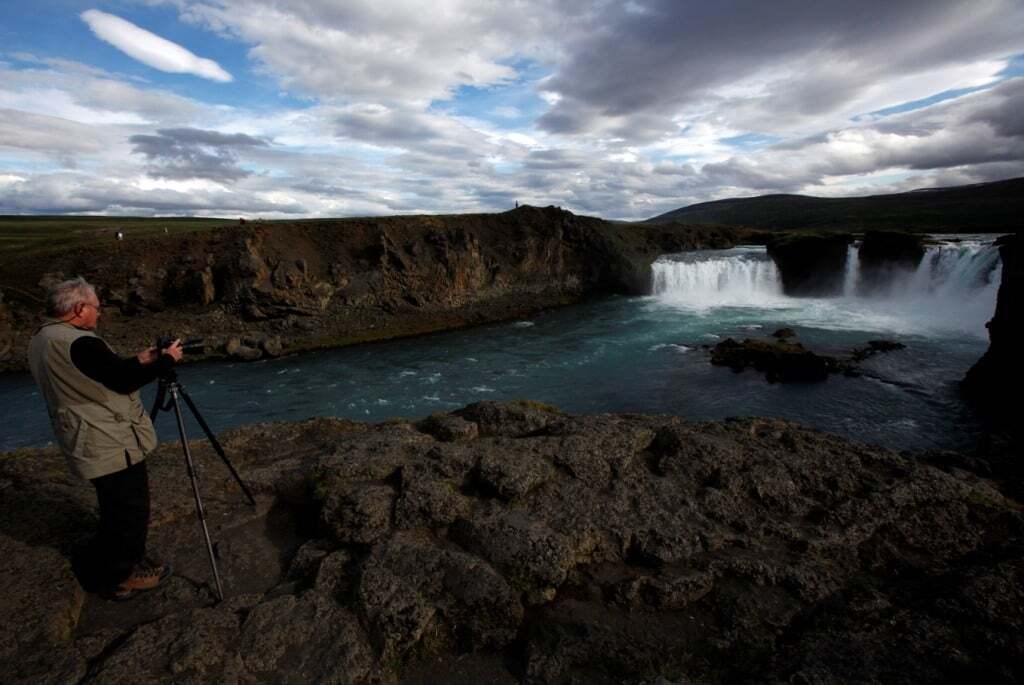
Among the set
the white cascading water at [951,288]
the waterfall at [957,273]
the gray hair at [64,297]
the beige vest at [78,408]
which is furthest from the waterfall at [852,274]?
the gray hair at [64,297]

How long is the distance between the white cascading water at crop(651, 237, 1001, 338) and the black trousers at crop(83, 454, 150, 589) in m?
46.4

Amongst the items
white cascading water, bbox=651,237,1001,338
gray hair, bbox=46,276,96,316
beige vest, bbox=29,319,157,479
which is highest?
gray hair, bbox=46,276,96,316

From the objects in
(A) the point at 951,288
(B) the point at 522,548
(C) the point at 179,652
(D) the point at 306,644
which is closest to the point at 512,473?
(B) the point at 522,548

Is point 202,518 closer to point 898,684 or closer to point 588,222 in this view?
point 898,684

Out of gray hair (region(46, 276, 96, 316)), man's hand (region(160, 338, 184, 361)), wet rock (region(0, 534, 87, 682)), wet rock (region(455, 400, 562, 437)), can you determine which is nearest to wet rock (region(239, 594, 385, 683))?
wet rock (region(0, 534, 87, 682))

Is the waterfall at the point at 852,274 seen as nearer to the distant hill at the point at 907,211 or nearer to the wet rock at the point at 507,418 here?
the distant hill at the point at 907,211

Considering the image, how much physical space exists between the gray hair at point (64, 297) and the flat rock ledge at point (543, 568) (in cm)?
264

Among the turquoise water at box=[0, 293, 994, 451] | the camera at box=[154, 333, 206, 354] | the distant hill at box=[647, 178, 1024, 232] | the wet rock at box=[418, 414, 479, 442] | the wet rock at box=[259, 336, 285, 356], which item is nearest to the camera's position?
→ the camera at box=[154, 333, 206, 354]

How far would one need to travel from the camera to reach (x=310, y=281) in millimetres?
41562

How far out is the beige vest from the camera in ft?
14.0

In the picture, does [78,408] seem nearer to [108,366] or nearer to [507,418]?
[108,366]

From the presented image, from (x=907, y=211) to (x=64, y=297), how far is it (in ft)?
618

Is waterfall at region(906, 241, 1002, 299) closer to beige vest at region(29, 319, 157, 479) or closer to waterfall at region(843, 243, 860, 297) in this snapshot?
waterfall at region(843, 243, 860, 297)

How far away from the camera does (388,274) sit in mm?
45656
